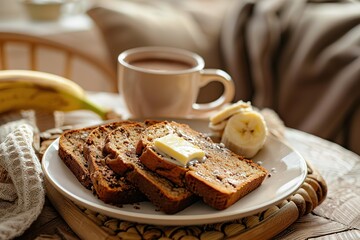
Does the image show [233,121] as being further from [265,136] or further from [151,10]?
[151,10]

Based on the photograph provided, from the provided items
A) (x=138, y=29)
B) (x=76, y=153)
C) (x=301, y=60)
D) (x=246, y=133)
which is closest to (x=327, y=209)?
(x=246, y=133)

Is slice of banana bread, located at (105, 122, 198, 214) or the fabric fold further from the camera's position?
the fabric fold

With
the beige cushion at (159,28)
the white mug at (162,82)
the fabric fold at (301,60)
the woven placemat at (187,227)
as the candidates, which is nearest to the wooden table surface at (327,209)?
the woven placemat at (187,227)

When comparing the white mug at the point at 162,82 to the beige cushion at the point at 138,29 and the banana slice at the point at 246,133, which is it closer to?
the banana slice at the point at 246,133

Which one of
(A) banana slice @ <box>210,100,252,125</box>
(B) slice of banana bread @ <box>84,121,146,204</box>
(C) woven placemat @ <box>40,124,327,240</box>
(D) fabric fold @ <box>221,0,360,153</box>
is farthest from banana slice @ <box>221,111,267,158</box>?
(D) fabric fold @ <box>221,0,360,153</box>

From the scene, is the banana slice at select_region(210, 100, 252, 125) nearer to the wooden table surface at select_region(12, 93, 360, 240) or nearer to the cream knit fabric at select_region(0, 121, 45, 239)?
the wooden table surface at select_region(12, 93, 360, 240)

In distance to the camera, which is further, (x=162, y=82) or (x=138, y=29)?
(x=138, y=29)

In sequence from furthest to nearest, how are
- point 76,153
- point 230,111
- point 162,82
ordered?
point 162,82, point 230,111, point 76,153

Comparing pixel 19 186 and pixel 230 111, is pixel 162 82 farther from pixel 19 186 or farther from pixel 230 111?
pixel 19 186
